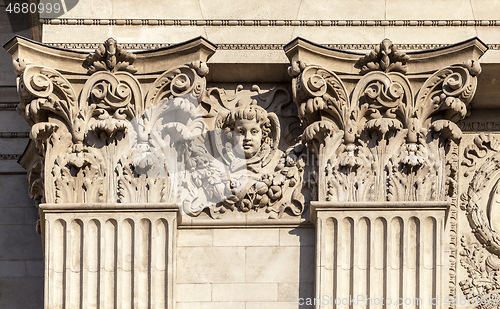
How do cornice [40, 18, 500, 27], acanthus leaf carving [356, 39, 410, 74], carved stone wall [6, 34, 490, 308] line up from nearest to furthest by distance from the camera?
carved stone wall [6, 34, 490, 308] → acanthus leaf carving [356, 39, 410, 74] → cornice [40, 18, 500, 27]

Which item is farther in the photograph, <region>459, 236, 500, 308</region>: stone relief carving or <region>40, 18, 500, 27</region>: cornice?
<region>40, 18, 500, 27</region>: cornice

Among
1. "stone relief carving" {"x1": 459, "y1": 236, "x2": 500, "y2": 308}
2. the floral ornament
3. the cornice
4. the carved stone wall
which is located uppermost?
the cornice

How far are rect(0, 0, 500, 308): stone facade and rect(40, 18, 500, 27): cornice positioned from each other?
2cm

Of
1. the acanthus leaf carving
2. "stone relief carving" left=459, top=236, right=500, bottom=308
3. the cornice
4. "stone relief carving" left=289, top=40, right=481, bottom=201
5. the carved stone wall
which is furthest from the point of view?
the cornice

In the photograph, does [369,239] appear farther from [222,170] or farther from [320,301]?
[222,170]

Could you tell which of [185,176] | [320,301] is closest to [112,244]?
[185,176]

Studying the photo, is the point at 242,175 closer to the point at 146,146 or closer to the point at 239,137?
the point at 239,137

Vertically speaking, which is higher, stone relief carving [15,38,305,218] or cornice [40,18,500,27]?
cornice [40,18,500,27]

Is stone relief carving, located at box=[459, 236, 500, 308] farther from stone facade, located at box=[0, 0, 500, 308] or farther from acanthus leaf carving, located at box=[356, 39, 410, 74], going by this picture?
acanthus leaf carving, located at box=[356, 39, 410, 74]

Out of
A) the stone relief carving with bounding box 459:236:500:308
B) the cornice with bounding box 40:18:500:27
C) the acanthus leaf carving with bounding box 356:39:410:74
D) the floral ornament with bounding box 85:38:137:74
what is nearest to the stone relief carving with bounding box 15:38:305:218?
the floral ornament with bounding box 85:38:137:74

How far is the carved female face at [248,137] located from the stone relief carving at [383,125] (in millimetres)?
694

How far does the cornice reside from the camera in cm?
1491

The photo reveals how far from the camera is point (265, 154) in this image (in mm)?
14641

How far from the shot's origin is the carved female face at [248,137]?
1452 centimetres
